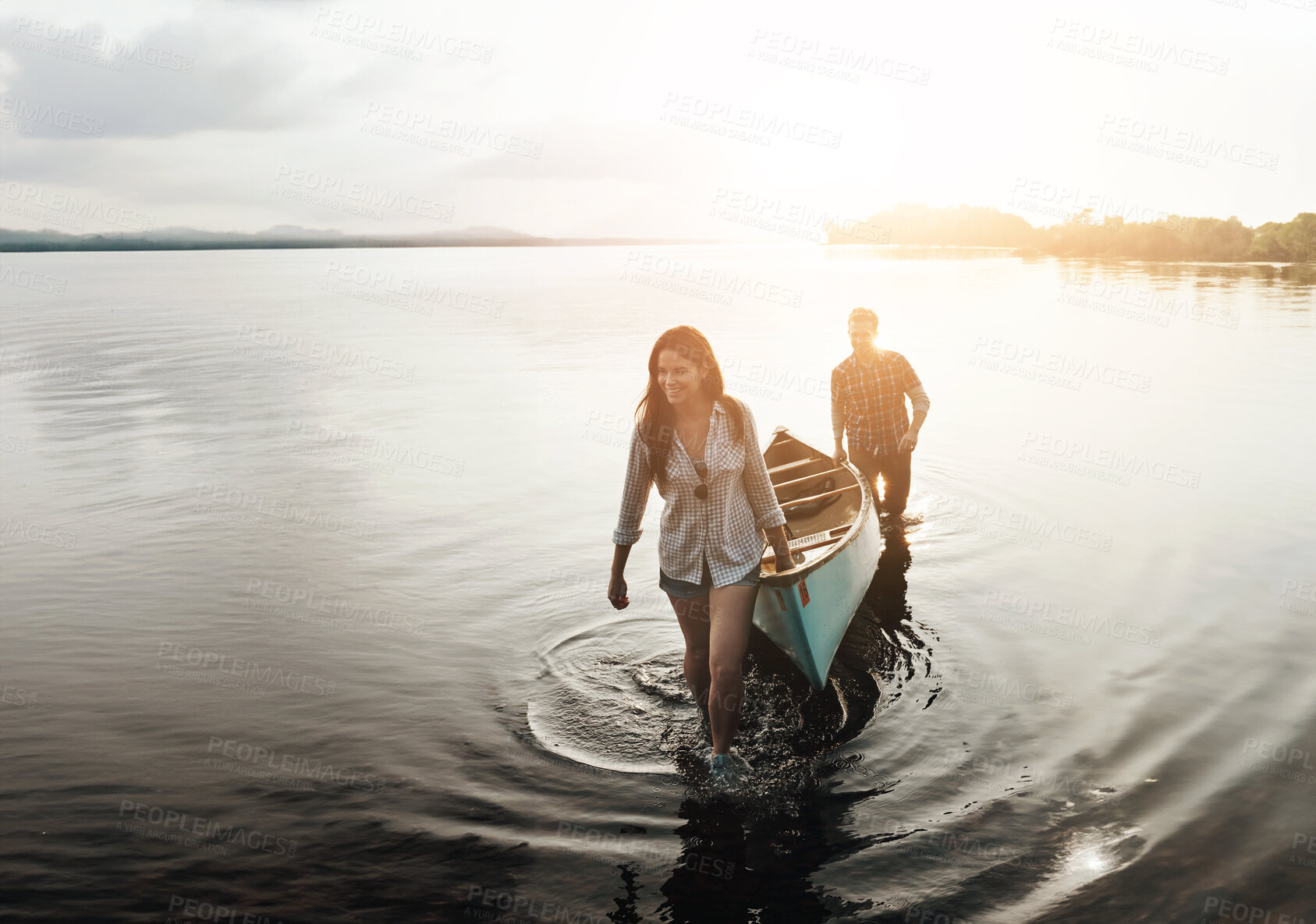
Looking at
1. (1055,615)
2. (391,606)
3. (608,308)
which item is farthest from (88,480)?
(608,308)

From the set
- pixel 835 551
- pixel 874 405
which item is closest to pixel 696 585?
pixel 835 551

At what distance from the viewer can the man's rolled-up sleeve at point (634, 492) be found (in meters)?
4.85

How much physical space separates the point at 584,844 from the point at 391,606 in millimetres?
4435

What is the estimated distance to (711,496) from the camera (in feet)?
15.7

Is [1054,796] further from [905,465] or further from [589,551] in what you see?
[589,551]

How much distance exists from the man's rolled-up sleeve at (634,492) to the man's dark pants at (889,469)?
467cm

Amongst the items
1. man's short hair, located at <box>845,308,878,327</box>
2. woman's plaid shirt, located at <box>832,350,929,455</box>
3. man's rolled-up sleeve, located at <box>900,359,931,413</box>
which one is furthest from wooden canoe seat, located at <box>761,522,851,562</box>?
man's short hair, located at <box>845,308,878,327</box>

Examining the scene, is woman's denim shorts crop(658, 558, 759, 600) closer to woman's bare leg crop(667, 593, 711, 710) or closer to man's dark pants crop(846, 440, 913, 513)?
woman's bare leg crop(667, 593, 711, 710)

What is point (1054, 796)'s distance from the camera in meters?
5.30

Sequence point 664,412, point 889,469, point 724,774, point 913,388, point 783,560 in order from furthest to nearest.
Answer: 1. point 889,469
2. point 913,388
3. point 724,774
4. point 783,560
5. point 664,412

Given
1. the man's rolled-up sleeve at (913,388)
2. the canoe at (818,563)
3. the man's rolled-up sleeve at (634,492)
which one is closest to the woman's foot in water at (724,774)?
the canoe at (818,563)

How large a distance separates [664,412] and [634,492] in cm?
51

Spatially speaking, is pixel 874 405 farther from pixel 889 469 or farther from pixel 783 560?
pixel 783 560

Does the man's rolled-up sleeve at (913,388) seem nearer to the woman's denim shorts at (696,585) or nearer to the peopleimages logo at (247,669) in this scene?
the woman's denim shorts at (696,585)
